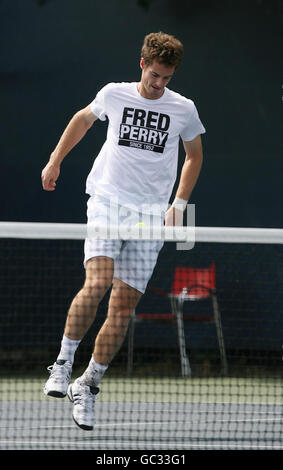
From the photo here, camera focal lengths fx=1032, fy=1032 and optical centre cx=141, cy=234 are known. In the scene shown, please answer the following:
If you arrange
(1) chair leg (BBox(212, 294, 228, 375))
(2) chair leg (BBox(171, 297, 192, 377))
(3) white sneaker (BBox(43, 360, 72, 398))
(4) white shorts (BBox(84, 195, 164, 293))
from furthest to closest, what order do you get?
1. (1) chair leg (BBox(212, 294, 228, 375))
2. (2) chair leg (BBox(171, 297, 192, 377))
3. (4) white shorts (BBox(84, 195, 164, 293))
4. (3) white sneaker (BBox(43, 360, 72, 398))

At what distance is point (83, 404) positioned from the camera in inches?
226

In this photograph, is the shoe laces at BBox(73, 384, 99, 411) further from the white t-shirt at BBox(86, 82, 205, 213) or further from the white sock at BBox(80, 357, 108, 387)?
the white t-shirt at BBox(86, 82, 205, 213)

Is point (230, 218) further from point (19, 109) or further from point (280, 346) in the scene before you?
point (19, 109)

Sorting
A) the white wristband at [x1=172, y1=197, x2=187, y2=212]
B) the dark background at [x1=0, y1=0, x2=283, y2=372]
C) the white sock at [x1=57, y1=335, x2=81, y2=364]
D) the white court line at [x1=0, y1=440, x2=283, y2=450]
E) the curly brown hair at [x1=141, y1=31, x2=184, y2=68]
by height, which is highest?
the dark background at [x1=0, y1=0, x2=283, y2=372]

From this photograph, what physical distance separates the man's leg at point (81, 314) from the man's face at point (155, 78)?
98 centimetres

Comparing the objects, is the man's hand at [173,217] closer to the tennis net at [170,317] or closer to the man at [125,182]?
the man at [125,182]

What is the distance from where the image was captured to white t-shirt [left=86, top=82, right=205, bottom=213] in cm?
587

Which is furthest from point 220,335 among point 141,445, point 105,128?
point 141,445

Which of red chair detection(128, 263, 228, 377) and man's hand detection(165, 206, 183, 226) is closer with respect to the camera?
man's hand detection(165, 206, 183, 226)

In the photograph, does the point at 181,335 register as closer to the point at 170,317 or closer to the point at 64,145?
the point at 170,317

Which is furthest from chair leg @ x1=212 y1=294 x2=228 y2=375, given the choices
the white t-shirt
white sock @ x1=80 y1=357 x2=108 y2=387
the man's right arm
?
the man's right arm

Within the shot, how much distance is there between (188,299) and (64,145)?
3.75m

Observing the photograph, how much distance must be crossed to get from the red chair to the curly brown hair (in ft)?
11.2

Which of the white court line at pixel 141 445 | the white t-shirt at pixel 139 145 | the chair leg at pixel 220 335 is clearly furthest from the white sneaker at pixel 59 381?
the chair leg at pixel 220 335
